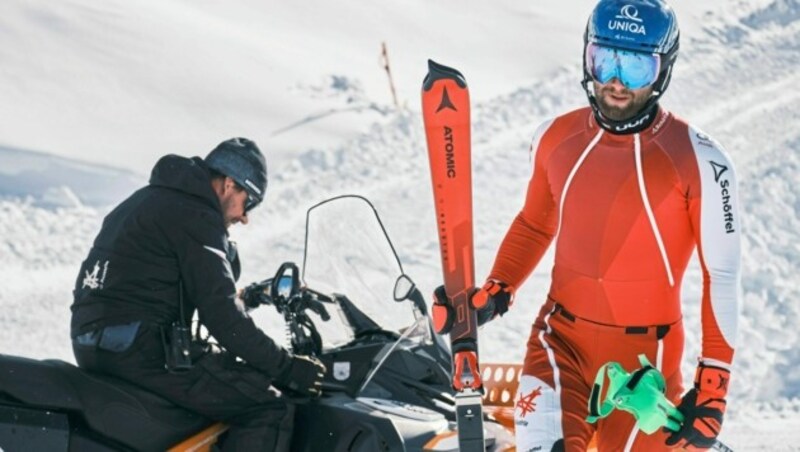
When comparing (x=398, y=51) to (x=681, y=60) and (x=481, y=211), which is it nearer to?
(x=681, y=60)

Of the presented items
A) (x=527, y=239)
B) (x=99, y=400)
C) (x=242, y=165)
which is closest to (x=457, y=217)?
(x=527, y=239)

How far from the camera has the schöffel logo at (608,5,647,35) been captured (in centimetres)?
411

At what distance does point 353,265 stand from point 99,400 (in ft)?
4.66

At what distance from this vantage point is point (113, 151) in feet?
46.5

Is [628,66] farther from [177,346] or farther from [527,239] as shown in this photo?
[177,346]

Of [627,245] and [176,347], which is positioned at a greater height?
[627,245]

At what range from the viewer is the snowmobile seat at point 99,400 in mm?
4316

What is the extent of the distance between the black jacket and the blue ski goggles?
155cm

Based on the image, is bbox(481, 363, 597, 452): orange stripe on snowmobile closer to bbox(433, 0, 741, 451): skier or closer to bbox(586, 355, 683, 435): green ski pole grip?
bbox(433, 0, 741, 451): skier

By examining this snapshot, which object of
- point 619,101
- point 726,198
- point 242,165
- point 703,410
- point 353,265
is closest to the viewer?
point 703,410

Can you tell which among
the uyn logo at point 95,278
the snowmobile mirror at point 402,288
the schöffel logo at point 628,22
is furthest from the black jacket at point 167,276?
the schöffel logo at point 628,22

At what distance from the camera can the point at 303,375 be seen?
471 centimetres

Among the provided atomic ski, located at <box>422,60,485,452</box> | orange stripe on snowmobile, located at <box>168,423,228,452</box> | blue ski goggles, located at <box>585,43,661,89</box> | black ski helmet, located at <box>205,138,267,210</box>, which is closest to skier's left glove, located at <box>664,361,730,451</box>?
atomic ski, located at <box>422,60,485,452</box>

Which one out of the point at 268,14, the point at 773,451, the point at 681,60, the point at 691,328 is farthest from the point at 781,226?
the point at 268,14
